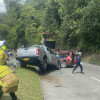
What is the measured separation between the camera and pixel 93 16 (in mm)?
19297

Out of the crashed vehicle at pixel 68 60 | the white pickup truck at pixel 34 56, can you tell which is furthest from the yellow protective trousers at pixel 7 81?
the crashed vehicle at pixel 68 60

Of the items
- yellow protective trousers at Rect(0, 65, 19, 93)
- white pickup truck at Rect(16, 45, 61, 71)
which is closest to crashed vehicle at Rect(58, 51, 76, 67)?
white pickup truck at Rect(16, 45, 61, 71)

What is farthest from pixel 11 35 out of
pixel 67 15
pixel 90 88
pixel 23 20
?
pixel 90 88

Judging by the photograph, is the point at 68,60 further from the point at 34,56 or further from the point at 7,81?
the point at 7,81

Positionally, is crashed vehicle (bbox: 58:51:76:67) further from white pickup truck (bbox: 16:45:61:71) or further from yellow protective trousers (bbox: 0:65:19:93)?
yellow protective trousers (bbox: 0:65:19:93)

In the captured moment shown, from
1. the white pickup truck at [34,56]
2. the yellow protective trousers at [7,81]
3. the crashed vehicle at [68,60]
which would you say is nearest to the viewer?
the yellow protective trousers at [7,81]

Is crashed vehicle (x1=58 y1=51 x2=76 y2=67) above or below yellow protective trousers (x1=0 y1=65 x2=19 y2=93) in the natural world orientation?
below

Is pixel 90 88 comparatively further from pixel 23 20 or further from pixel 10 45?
pixel 10 45

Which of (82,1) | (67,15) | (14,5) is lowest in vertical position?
(67,15)

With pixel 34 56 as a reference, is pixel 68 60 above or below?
below

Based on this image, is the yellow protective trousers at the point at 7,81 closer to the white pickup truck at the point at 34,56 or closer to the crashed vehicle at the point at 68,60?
the white pickup truck at the point at 34,56

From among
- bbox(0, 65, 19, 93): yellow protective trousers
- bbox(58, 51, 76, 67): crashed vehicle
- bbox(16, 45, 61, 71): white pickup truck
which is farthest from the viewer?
bbox(58, 51, 76, 67): crashed vehicle

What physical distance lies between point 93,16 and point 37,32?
18379 millimetres

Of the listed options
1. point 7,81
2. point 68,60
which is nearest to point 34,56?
point 68,60
